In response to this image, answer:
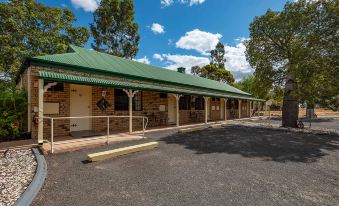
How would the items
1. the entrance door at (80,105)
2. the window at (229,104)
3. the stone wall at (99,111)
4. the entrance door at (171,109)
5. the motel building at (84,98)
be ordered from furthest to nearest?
the window at (229,104) → the entrance door at (171,109) → the entrance door at (80,105) → the stone wall at (99,111) → the motel building at (84,98)

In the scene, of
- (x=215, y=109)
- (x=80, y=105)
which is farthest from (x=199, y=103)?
(x=80, y=105)

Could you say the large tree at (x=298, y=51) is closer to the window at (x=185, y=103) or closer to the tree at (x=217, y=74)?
the window at (x=185, y=103)

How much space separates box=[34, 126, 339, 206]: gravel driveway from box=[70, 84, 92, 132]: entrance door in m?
3.65

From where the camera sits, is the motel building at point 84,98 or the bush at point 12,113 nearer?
the bush at point 12,113

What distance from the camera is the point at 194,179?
445 cm

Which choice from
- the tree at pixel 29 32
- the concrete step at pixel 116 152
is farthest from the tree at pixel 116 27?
the concrete step at pixel 116 152

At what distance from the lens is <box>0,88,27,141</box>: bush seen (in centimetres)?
788

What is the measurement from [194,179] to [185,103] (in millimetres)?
12265

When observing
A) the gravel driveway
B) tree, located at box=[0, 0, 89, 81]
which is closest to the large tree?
the gravel driveway

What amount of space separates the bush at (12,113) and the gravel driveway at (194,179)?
353cm

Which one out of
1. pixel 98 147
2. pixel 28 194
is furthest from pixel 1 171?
pixel 98 147

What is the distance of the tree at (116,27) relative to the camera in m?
26.7

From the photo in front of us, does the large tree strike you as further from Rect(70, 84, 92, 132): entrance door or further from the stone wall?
Rect(70, 84, 92, 132): entrance door

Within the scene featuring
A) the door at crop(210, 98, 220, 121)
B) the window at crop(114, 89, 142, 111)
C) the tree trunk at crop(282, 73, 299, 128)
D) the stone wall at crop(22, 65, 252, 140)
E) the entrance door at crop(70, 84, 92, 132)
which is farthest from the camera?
the door at crop(210, 98, 220, 121)
